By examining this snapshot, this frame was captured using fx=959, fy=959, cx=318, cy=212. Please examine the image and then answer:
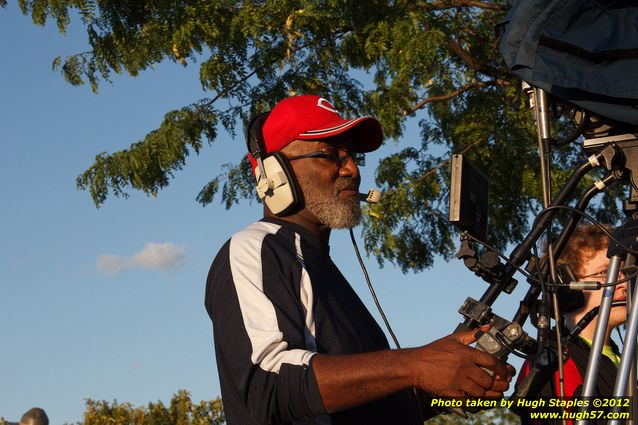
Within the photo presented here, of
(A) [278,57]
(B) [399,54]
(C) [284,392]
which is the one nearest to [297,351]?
(C) [284,392]

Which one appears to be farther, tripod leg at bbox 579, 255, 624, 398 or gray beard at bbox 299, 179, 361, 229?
gray beard at bbox 299, 179, 361, 229

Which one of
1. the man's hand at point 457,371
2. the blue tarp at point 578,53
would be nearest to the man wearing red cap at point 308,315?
the man's hand at point 457,371

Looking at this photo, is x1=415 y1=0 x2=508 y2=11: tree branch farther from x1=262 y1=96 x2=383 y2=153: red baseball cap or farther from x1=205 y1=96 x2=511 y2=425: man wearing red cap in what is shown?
x1=205 y1=96 x2=511 y2=425: man wearing red cap

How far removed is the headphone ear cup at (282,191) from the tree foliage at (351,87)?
5.20m

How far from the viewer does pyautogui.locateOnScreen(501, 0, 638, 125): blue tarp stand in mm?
3033

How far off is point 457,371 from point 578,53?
Answer: 1.18 meters

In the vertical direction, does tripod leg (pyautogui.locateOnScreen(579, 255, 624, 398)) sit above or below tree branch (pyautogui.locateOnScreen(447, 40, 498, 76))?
below

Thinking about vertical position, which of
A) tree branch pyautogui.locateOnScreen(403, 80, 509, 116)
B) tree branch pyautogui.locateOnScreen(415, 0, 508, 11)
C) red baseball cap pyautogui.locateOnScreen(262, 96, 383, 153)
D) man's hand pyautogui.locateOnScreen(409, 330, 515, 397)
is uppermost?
tree branch pyautogui.locateOnScreen(415, 0, 508, 11)

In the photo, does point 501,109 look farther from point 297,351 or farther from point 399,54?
point 297,351

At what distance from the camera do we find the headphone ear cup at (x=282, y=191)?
11.6 feet

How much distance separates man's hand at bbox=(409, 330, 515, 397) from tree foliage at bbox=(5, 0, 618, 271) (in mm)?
6260

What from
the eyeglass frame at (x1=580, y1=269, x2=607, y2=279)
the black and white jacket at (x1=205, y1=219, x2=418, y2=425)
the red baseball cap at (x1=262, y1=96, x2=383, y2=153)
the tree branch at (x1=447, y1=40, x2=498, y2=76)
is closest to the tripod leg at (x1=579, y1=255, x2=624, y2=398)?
the black and white jacket at (x1=205, y1=219, x2=418, y2=425)

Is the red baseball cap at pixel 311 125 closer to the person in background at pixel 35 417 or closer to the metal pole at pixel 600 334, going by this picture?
the metal pole at pixel 600 334

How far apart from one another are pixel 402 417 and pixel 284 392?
636 mm
